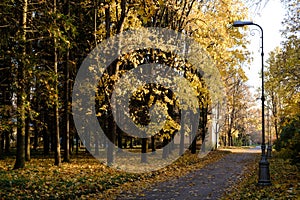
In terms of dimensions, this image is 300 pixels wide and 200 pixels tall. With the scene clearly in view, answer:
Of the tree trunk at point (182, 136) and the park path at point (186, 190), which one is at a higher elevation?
the tree trunk at point (182, 136)

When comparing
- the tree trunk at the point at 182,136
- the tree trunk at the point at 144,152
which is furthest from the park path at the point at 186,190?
the tree trunk at the point at 182,136

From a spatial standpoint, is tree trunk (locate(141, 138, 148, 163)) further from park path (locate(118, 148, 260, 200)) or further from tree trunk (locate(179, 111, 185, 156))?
park path (locate(118, 148, 260, 200))

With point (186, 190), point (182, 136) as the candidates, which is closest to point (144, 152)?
point (182, 136)

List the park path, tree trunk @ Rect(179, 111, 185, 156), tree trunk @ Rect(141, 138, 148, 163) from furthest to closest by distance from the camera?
tree trunk @ Rect(179, 111, 185, 156) < tree trunk @ Rect(141, 138, 148, 163) < the park path

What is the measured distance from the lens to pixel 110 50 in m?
21.0

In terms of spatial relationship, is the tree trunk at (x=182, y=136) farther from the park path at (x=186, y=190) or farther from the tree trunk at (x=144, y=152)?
the park path at (x=186, y=190)

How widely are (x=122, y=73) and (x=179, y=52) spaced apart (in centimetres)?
410

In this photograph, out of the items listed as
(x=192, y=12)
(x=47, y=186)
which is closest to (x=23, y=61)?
(x=47, y=186)

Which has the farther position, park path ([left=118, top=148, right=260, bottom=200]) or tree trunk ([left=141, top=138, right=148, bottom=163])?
tree trunk ([left=141, top=138, right=148, bottom=163])

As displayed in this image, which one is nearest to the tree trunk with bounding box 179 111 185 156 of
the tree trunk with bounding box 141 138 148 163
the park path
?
the tree trunk with bounding box 141 138 148 163

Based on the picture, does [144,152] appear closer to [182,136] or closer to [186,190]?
[182,136]

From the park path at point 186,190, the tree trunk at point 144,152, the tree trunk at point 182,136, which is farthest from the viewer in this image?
the tree trunk at point 182,136

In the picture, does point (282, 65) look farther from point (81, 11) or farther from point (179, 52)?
point (81, 11)

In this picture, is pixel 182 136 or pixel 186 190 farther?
pixel 182 136
